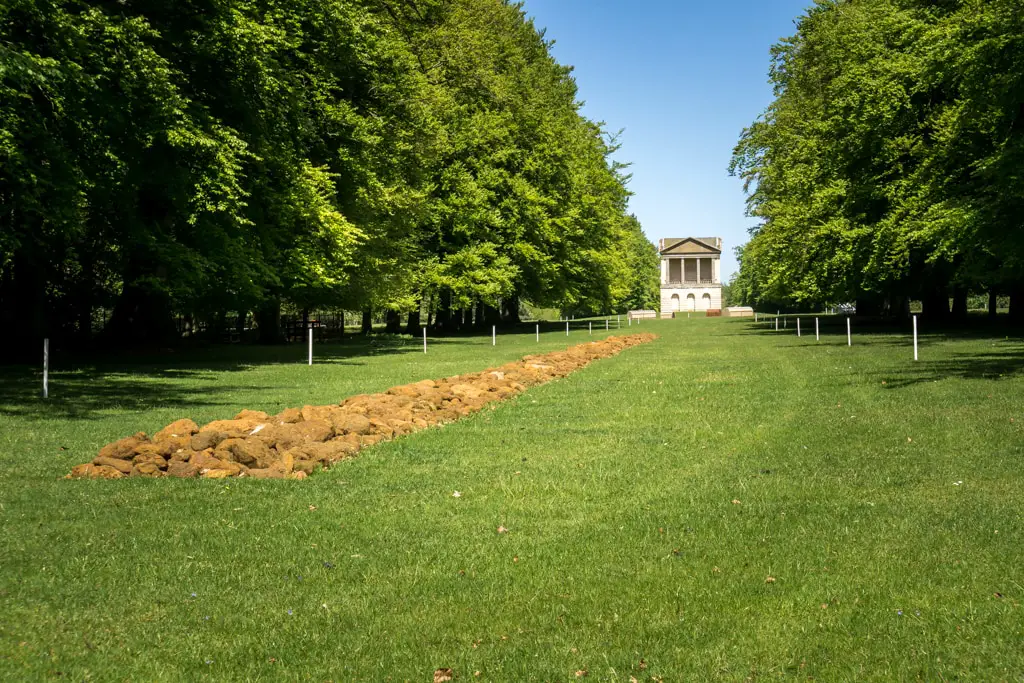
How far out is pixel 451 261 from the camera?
162 feet

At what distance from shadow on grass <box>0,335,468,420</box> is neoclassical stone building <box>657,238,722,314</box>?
12687 cm

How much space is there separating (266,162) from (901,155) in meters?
26.4

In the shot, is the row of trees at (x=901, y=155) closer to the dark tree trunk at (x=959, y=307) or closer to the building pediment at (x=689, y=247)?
the dark tree trunk at (x=959, y=307)

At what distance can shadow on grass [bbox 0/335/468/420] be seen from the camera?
17.3m

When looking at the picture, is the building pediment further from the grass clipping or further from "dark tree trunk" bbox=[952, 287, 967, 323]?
the grass clipping

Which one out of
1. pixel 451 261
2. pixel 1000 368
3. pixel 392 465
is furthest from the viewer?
pixel 451 261

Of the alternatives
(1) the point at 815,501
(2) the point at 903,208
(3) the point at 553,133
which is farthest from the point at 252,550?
(3) the point at 553,133

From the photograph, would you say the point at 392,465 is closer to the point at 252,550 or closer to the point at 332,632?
the point at 252,550

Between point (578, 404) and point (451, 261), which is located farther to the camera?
point (451, 261)

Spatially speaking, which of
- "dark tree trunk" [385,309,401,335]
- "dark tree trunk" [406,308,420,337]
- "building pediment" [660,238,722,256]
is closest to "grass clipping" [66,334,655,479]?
"dark tree trunk" [406,308,420,337]

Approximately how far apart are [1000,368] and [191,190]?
20257 millimetres

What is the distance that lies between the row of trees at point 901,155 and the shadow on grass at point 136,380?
19992mm

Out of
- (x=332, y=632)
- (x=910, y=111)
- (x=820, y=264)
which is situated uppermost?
(x=910, y=111)

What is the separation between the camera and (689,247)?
163 meters
